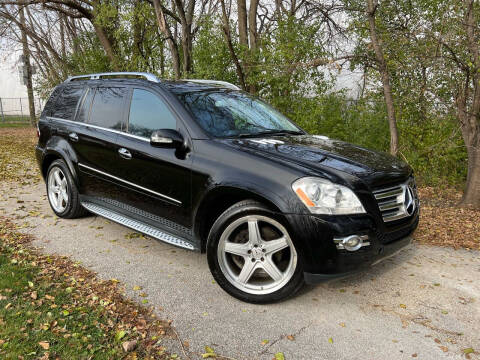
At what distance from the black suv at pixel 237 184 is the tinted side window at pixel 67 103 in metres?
0.35

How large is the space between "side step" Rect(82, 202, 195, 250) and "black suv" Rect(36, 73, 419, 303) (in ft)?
0.04

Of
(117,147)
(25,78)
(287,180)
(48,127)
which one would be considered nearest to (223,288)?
(287,180)

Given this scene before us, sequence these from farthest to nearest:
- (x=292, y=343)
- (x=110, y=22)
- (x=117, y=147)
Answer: (x=110, y=22), (x=117, y=147), (x=292, y=343)

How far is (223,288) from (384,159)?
74.5 inches

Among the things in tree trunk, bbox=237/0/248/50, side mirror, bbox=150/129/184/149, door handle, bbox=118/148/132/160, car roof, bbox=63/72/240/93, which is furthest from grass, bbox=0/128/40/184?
tree trunk, bbox=237/0/248/50

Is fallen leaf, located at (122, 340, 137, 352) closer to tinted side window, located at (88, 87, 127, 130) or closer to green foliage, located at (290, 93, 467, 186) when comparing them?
tinted side window, located at (88, 87, 127, 130)

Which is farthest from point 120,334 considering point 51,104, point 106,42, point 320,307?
point 106,42

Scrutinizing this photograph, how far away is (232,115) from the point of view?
411 centimetres

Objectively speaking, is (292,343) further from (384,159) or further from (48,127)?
(48,127)

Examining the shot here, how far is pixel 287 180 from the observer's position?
9.96 feet

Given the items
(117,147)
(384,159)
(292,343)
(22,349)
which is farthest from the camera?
(117,147)

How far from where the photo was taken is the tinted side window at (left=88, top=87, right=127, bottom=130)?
4.40 meters

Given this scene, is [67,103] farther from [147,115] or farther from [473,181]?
[473,181]

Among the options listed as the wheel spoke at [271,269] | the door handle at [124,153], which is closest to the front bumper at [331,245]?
the wheel spoke at [271,269]
